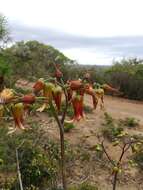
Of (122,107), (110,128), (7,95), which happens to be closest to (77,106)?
(7,95)

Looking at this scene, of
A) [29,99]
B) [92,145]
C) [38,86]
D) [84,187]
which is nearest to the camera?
[29,99]

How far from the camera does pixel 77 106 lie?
6.97 feet

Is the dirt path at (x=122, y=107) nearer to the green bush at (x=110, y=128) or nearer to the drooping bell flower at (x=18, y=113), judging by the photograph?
the green bush at (x=110, y=128)

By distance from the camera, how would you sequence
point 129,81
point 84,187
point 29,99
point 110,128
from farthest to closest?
point 129,81 → point 110,128 → point 84,187 → point 29,99

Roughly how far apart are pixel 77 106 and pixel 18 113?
0.22m

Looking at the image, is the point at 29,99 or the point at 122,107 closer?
the point at 29,99

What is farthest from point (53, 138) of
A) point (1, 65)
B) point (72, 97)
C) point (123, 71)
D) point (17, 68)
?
point (123, 71)

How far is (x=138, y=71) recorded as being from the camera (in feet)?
59.3

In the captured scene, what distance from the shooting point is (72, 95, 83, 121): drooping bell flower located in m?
2.11

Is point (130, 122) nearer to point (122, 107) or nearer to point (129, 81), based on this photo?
point (122, 107)

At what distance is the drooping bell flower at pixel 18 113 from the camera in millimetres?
2041

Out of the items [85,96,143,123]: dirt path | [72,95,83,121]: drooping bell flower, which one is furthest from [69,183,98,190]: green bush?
[72,95,83,121]: drooping bell flower

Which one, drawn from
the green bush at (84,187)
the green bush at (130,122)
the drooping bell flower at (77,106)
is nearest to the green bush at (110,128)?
the green bush at (130,122)

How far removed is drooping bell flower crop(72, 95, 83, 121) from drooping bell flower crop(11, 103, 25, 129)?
192 millimetres
